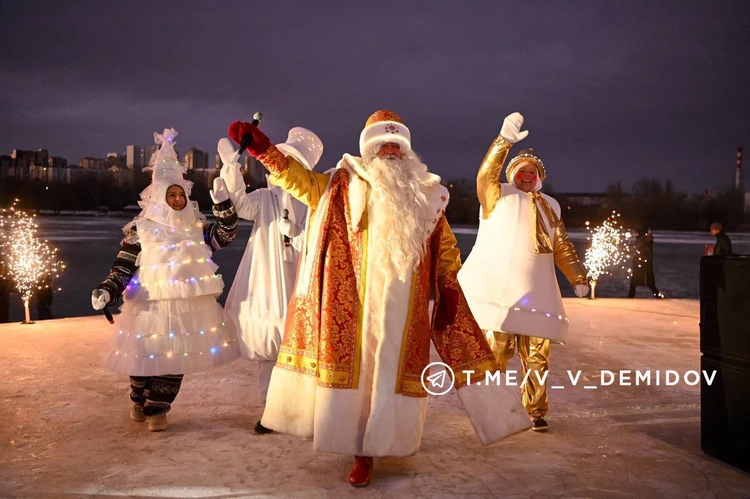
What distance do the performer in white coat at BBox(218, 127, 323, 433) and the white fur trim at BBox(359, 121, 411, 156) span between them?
2.65ft

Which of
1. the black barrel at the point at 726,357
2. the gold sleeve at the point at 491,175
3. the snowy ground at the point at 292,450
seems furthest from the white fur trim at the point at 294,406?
the black barrel at the point at 726,357

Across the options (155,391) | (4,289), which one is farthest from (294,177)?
(4,289)

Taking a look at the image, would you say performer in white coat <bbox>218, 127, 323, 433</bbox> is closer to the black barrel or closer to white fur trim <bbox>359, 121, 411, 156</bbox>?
white fur trim <bbox>359, 121, 411, 156</bbox>

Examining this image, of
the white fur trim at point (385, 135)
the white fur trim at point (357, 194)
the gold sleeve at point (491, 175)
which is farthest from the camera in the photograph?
the gold sleeve at point (491, 175)

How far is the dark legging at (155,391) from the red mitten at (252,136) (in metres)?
1.61

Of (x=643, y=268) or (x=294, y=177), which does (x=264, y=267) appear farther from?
(x=643, y=268)

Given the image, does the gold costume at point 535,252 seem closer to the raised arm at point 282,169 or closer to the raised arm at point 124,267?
the raised arm at point 282,169

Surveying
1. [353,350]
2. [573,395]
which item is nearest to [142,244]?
[353,350]

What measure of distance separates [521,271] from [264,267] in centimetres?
164

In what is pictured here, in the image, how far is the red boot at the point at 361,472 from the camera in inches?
126

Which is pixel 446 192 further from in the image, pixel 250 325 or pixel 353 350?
pixel 250 325

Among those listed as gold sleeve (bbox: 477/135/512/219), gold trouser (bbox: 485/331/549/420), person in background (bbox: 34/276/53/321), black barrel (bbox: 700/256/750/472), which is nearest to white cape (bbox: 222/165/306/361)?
gold sleeve (bbox: 477/135/512/219)

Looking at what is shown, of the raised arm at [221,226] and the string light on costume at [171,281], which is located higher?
the raised arm at [221,226]

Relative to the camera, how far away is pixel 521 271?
4191 millimetres
